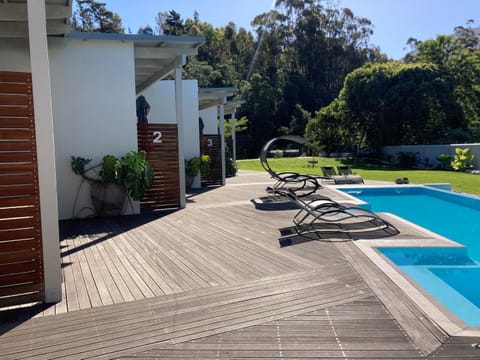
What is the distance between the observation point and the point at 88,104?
798cm

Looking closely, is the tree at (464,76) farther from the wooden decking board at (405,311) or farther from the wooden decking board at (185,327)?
the wooden decking board at (185,327)

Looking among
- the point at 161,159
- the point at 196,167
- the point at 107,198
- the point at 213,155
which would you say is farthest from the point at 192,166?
the point at 107,198

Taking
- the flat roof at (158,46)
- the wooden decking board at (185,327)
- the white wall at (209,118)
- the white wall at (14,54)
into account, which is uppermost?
the flat roof at (158,46)

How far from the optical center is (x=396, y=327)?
294cm

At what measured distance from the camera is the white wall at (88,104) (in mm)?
7789

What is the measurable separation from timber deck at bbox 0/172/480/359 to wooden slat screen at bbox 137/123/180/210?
3128mm

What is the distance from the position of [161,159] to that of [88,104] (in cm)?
197

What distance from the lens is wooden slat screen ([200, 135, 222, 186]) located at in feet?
44.0

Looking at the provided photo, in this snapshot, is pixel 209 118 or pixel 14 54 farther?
pixel 209 118

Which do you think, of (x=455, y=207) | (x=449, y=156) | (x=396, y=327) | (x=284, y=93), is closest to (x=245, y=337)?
(x=396, y=327)

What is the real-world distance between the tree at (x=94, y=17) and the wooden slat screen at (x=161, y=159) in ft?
124

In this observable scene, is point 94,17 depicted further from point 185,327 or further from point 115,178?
point 185,327

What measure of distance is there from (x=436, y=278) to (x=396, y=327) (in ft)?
7.03

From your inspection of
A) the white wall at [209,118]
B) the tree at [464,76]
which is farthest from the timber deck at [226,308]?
the tree at [464,76]
